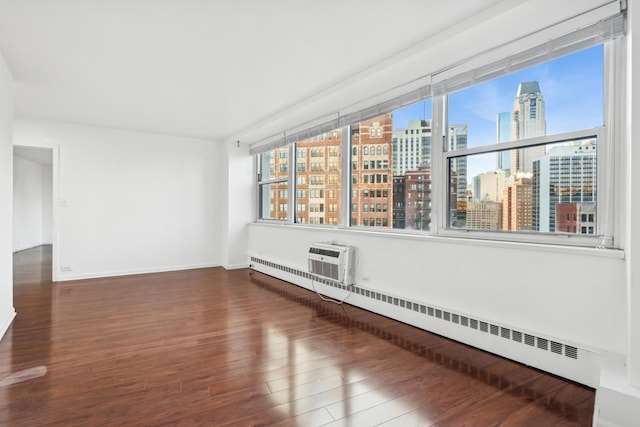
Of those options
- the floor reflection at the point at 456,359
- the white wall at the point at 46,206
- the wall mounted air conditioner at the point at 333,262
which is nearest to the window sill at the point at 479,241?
the wall mounted air conditioner at the point at 333,262

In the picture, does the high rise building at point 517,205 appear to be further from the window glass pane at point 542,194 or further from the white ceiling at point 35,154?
the white ceiling at point 35,154

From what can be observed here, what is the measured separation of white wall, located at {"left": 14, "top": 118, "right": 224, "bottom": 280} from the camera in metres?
5.16

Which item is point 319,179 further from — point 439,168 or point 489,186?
point 489,186

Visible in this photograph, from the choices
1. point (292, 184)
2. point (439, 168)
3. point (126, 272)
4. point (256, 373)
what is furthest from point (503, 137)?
point (126, 272)

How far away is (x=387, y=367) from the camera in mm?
2314

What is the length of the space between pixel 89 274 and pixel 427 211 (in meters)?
5.39

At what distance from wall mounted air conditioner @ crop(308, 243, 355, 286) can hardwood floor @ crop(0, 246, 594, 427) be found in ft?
1.21

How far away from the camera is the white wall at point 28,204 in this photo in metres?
8.54

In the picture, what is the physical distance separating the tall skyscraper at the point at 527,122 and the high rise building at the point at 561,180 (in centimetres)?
8

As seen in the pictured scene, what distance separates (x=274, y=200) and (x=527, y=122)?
14.2 feet

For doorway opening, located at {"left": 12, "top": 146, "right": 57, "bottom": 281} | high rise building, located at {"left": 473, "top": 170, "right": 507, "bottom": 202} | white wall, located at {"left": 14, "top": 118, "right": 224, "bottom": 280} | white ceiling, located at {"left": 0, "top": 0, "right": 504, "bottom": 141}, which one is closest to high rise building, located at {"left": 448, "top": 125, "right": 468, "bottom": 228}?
high rise building, located at {"left": 473, "top": 170, "right": 507, "bottom": 202}

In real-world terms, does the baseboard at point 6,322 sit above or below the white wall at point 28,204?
below

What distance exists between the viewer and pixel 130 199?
5688 mm

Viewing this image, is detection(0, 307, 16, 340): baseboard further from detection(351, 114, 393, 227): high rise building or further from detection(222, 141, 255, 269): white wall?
detection(351, 114, 393, 227): high rise building
